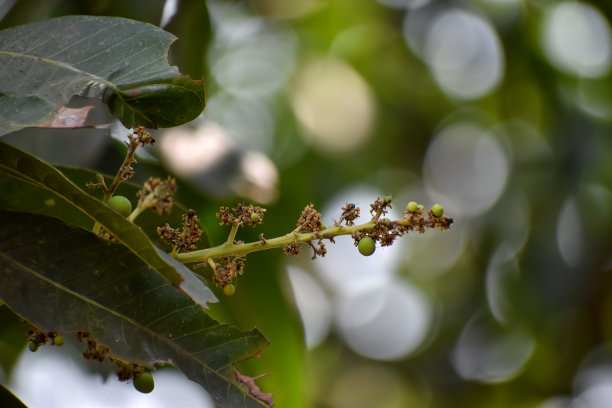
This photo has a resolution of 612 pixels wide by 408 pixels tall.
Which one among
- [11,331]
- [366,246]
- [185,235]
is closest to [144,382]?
[185,235]

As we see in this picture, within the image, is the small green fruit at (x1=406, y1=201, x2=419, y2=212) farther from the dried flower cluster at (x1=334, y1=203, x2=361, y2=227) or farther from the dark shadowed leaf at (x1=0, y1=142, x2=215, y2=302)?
the dark shadowed leaf at (x1=0, y1=142, x2=215, y2=302)

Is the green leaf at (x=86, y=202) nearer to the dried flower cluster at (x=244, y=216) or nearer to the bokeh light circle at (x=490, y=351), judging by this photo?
the dried flower cluster at (x=244, y=216)

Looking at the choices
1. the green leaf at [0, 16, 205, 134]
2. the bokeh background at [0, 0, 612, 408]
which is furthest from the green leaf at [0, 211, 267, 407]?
the bokeh background at [0, 0, 612, 408]

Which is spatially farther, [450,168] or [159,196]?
[450,168]

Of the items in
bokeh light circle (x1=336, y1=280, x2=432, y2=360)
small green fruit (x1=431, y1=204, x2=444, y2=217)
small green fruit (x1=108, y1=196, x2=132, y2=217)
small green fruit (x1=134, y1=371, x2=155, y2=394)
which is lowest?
bokeh light circle (x1=336, y1=280, x2=432, y2=360)

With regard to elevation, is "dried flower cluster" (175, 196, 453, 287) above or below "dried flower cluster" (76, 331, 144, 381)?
above

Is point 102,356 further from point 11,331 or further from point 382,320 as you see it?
point 382,320

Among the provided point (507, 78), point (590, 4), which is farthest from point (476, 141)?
point (590, 4)
